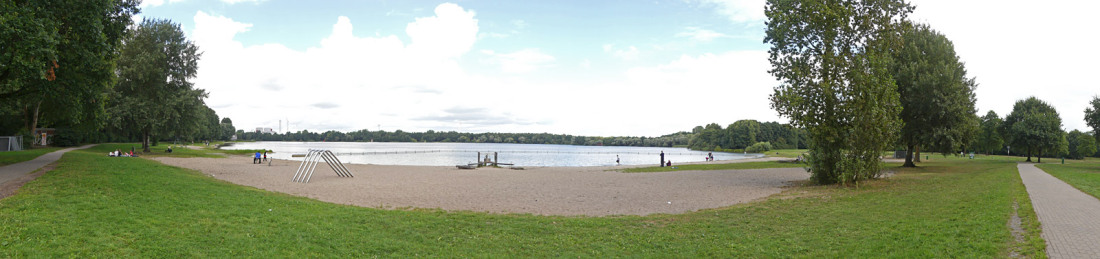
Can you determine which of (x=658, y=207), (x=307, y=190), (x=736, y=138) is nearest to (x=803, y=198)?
(x=658, y=207)

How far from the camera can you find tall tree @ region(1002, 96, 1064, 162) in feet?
136

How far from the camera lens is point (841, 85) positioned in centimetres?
1952

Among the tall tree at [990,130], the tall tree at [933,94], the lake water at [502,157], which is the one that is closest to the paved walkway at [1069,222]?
the tall tree at [933,94]

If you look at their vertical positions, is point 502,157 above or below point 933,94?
below

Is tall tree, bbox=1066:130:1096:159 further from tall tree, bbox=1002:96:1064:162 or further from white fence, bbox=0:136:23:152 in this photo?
white fence, bbox=0:136:23:152

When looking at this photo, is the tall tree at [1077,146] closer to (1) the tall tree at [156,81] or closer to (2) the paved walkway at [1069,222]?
(2) the paved walkway at [1069,222]

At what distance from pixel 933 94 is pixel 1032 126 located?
74.0 feet

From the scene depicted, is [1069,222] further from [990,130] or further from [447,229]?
[990,130]

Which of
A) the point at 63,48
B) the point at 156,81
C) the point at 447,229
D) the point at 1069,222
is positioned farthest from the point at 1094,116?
the point at 156,81

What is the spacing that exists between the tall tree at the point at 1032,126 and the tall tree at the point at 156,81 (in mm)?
69436

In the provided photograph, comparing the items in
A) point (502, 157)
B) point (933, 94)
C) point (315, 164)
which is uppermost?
point (933, 94)

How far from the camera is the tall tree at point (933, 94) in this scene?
1137 inches

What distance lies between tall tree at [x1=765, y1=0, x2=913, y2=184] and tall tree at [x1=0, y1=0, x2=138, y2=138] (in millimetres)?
24741

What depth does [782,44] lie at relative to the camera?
875 inches
